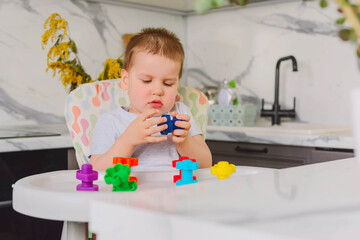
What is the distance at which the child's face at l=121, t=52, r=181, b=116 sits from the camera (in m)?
1.51

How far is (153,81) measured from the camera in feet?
4.95

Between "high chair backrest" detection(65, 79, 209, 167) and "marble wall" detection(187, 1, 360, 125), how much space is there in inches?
36.1

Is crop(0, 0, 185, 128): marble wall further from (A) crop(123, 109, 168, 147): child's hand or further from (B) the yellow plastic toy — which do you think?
(B) the yellow plastic toy

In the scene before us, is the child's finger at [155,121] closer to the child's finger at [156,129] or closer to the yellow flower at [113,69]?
the child's finger at [156,129]

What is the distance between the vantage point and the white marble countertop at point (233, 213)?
40 cm

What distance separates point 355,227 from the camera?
1.41 feet

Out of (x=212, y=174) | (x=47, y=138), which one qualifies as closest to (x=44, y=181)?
(x=212, y=174)

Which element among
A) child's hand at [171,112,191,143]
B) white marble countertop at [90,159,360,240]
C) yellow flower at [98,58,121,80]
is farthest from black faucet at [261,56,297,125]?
white marble countertop at [90,159,360,240]

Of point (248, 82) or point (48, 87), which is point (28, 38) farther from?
point (248, 82)

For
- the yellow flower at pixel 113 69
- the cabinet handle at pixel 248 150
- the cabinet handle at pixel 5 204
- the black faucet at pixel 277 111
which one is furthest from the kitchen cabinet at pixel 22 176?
the black faucet at pixel 277 111

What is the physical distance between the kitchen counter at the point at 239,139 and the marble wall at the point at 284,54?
45 cm

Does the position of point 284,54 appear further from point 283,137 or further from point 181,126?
point 181,126

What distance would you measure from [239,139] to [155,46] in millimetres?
794

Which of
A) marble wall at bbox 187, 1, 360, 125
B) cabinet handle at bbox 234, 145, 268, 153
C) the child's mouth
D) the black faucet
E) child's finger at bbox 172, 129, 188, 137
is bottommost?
child's finger at bbox 172, 129, 188, 137
